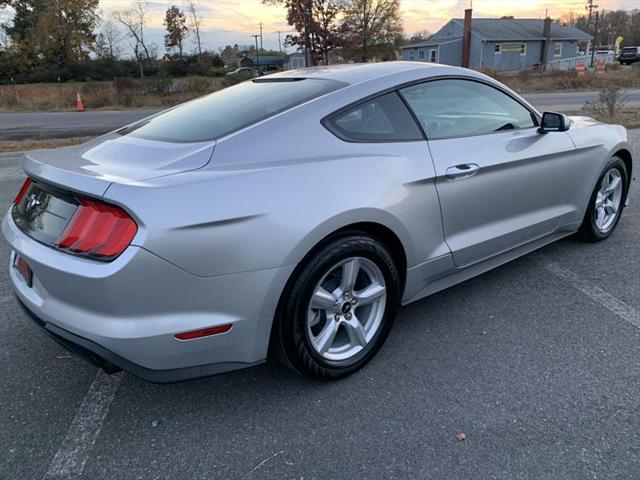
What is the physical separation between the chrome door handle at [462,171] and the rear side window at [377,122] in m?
0.26

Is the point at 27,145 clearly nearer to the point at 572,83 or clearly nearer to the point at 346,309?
the point at 346,309

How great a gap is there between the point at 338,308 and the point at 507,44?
194 feet

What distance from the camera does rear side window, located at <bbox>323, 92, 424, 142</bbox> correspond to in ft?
9.04

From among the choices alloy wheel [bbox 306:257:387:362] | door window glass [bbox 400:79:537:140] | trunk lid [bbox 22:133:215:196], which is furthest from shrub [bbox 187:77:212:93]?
alloy wheel [bbox 306:257:387:362]

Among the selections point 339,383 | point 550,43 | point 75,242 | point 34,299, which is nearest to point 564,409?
point 339,383

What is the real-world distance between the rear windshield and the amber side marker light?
3.09 ft

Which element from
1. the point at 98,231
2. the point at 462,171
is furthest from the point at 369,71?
the point at 98,231

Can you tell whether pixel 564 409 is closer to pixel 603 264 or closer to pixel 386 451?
pixel 386 451

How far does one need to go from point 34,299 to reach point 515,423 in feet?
7.39

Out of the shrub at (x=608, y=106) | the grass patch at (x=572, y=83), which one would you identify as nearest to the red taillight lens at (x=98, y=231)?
the shrub at (x=608, y=106)

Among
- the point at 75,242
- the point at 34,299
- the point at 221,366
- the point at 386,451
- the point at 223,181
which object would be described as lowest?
the point at 386,451

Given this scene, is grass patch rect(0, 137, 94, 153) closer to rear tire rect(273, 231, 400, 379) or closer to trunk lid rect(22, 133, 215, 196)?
trunk lid rect(22, 133, 215, 196)

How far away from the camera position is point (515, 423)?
240 cm

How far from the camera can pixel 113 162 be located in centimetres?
254
